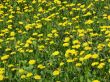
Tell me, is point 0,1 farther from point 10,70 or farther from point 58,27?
point 10,70

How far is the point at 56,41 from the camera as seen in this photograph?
570cm

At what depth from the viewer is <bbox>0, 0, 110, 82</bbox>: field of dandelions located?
4781mm

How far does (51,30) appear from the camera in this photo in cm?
615

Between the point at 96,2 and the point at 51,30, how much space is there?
52.0 inches

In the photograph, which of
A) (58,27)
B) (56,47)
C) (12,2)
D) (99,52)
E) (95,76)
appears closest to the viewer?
(95,76)

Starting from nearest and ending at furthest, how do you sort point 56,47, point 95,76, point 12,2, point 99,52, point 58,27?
point 95,76, point 99,52, point 56,47, point 58,27, point 12,2

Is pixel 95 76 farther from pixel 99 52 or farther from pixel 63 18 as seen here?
pixel 63 18

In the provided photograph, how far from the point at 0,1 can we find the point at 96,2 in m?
2.40

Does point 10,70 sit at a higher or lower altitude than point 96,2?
lower

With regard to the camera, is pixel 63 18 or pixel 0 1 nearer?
pixel 63 18

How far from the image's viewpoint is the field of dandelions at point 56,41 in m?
4.78

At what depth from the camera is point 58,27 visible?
6145 mm

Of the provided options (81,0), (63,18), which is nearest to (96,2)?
(81,0)

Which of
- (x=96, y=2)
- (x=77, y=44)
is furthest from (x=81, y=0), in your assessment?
(x=77, y=44)
